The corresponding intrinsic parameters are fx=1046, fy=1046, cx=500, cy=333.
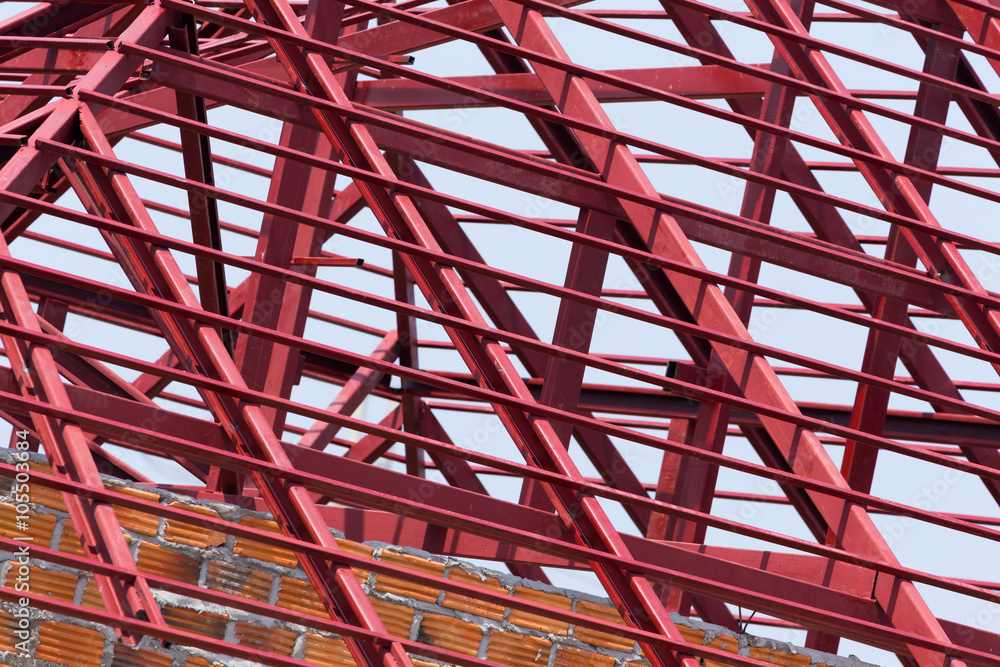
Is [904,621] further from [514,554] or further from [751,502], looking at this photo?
[751,502]

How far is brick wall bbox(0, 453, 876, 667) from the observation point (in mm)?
4113

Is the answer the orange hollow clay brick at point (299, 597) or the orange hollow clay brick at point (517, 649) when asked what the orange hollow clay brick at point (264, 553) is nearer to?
the orange hollow clay brick at point (299, 597)

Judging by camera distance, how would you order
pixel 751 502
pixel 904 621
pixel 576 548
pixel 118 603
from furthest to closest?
pixel 751 502
pixel 904 621
pixel 576 548
pixel 118 603

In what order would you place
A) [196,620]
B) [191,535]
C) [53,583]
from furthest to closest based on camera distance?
1. [191,535]
2. [196,620]
3. [53,583]

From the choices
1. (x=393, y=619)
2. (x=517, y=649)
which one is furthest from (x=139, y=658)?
(x=517, y=649)

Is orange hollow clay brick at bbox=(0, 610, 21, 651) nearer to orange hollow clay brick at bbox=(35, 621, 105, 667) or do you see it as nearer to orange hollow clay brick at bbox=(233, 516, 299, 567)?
orange hollow clay brick at bbox=(35, 621, 105, 667)

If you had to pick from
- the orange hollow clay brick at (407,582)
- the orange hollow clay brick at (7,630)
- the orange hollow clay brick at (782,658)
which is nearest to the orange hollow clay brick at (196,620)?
the orange hollow clay brick at (7,630)

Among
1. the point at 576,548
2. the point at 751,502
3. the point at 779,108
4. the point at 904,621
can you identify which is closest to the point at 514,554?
the point at 576,548

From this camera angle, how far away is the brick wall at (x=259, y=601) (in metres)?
4.11

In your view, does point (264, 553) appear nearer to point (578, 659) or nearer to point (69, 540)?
point (69, 540)

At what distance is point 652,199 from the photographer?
4.95 m

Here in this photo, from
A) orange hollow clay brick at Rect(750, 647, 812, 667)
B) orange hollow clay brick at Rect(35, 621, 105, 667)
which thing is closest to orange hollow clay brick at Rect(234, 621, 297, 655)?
orange hollow clay brick at Rect(35, 621, 105, 667)

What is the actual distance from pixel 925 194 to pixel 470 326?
2.92m

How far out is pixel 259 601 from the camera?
432cm
